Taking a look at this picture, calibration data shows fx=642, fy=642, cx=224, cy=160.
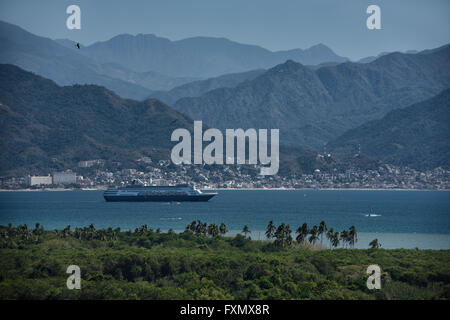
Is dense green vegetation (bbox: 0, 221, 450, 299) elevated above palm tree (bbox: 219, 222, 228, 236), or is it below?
below

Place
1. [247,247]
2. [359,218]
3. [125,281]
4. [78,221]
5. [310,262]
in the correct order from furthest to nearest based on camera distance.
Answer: [359,218]
[78,221]
[247,247]
[310,262]
[125,281]

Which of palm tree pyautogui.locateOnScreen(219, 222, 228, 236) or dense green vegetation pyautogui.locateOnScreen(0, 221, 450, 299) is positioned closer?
dense green vegetation pyautogui.locateOnScreen(0, 221, 450, 299)

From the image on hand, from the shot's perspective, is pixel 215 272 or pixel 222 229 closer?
pixel 215 272

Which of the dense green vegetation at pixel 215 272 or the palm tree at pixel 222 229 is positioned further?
the palm tree at pixel 222 229

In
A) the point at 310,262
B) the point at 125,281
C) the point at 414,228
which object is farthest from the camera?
the point at 414,228

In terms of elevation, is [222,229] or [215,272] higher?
[222,229]

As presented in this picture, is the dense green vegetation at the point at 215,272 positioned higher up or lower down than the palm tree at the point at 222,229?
lower down
